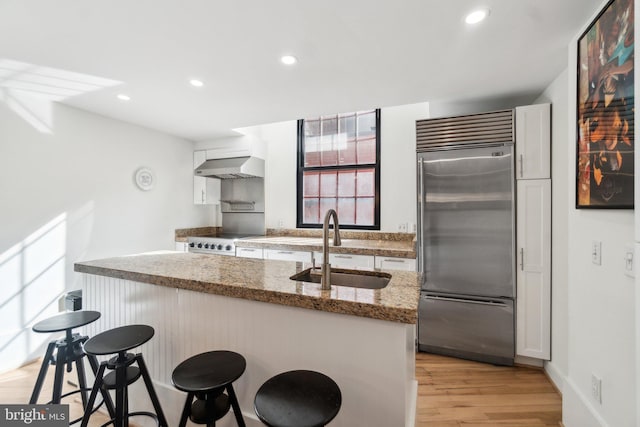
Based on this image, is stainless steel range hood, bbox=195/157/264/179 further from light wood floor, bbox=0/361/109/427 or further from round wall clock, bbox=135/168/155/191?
light wood floor, bbox=0/361/109/427

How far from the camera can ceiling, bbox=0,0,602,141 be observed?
4.84 ft

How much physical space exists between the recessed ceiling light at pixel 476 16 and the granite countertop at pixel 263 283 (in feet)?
4.75

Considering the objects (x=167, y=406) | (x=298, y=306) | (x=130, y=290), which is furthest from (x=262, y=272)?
(x=167, y=406)

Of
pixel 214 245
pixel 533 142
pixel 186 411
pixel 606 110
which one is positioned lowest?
pixel 186 411

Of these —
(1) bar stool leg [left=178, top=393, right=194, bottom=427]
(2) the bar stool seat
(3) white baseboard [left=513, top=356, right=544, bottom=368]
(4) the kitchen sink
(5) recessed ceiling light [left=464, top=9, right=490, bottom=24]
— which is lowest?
(3) white baseboard [left=513, top=356, right=544, bottom=368]

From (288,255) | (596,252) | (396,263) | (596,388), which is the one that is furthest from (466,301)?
(288,255)

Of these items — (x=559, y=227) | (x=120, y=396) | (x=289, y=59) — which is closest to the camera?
(x=120, y=396)

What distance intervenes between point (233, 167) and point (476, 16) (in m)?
2.98

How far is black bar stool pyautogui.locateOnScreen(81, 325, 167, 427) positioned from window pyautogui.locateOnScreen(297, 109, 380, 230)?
2624 millimetres

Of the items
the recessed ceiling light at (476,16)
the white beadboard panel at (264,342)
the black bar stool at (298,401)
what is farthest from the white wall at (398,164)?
the black bar stool at (298,401)

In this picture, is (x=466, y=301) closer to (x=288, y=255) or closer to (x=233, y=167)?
(x=288, y=255)

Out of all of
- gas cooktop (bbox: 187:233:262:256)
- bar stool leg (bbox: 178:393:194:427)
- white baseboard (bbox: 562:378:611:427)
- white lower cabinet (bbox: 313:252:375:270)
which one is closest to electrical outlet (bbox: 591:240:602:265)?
white baseboard (bbox: 562:378:611:427)

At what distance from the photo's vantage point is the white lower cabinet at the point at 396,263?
8.88 ft

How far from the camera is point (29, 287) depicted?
2518 millimetres
